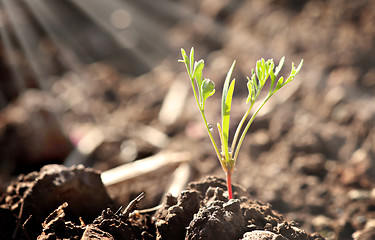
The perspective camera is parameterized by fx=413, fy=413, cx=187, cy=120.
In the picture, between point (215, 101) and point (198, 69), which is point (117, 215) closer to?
point (198, 69)

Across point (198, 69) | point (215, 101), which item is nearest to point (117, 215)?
point (198, 69)

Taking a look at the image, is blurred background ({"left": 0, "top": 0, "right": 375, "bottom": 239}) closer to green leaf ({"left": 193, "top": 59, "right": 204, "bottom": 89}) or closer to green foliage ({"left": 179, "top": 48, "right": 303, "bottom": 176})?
→ green foliage ({"left": 179, "top": 48, "right": 303, "bottom": 176})

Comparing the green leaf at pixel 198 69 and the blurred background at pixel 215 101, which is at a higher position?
the blurred background at pixel 215 101

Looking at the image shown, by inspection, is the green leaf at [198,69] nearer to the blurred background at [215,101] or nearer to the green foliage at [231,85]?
the green foliage at [231,85]

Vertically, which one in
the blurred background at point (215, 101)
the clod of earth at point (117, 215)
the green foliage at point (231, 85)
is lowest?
the clod of earth at point (117, 215)

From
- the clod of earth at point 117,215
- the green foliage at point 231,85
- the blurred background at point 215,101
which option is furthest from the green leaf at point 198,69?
the blurred background at point 215,101

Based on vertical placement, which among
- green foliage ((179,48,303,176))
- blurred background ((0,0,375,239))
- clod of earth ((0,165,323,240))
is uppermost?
blurred background ((0,0,375,239))

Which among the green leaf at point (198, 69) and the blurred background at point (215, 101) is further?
the blurred background at point (215, 101)

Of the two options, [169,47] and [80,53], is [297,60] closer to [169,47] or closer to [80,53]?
[169,47]

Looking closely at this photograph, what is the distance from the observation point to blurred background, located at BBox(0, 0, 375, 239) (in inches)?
108

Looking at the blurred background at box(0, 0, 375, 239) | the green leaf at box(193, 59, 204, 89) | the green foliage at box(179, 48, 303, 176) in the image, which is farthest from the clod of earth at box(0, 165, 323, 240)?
the blurred background at box(0, 0, 375, 239)

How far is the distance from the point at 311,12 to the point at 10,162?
3751 millimetres

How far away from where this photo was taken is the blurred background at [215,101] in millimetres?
2742

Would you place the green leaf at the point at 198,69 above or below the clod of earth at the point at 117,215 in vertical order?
above
